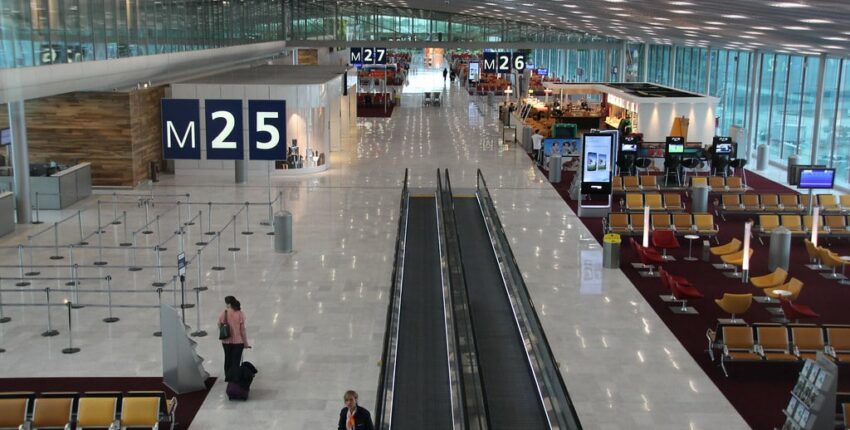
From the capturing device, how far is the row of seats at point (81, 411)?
10.2 meters

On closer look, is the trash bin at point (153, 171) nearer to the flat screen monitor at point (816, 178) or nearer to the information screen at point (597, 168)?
the information screen at point (597, 168)

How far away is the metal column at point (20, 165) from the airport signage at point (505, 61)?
2937 cm

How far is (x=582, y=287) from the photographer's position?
17.0 metres

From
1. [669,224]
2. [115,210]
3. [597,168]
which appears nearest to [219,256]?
[115,210]

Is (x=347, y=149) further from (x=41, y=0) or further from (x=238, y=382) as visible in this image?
(x=238, y=382)

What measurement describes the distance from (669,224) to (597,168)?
3340mm

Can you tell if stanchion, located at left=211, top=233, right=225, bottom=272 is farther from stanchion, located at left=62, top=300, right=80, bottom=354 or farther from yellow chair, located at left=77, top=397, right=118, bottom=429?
yellow chair, located at left=77, top=397, right=118, bottom=429

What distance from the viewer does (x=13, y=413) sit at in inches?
405

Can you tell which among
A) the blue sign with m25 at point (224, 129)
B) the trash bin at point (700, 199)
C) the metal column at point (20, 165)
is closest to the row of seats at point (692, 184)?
the trash bin at point (700, 199)

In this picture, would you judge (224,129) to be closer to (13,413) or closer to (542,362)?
(13,413)

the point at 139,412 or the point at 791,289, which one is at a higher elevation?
the point at 791,289

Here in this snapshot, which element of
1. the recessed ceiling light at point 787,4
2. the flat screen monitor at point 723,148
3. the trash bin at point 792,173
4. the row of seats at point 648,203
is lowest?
the row of seats at point 648,203

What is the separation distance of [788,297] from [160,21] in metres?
20.3

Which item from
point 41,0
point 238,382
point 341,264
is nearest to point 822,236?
point 341,264
